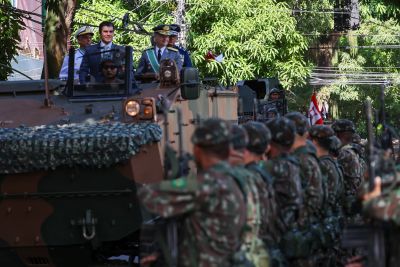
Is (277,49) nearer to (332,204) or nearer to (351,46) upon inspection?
(351,46)

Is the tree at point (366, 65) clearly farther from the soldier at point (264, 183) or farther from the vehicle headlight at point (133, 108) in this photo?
the soldier at point (264, 183)

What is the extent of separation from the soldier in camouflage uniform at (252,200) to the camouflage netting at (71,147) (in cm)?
221

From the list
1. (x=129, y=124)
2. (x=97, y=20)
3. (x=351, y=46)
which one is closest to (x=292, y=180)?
(x=129, y=124)

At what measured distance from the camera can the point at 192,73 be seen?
35.2 ft

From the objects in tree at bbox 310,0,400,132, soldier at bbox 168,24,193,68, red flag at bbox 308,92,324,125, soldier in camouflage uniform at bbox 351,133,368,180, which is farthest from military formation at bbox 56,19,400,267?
tree at bbox 310,0,400,132

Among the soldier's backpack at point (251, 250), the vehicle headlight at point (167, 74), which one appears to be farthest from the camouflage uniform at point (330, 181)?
the soldier's backpack at point (251, 250)

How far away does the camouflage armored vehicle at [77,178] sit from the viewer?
9.48 m

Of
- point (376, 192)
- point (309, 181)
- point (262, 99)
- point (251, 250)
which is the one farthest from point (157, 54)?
point (262, 99)

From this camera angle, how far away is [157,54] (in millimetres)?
12539

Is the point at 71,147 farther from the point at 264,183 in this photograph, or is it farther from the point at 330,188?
the point at 264,183

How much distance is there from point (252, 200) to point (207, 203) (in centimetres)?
54

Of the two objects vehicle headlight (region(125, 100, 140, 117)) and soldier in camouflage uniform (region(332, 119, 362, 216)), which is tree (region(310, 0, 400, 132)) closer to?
soldier in camouflage uniform (region(332, 119, 362, 216))

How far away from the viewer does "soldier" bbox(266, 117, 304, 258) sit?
26.6 feet

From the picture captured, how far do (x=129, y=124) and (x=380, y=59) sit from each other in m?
37.7
